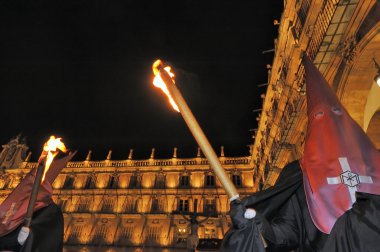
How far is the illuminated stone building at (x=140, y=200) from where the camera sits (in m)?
34.2

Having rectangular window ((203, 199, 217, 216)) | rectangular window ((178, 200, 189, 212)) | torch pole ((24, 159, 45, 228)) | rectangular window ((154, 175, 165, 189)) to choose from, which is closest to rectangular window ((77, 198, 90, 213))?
rectangular window ((154, 175, 165, 189))

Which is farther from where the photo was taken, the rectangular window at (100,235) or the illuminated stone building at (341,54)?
the rectangular window at (100,235)

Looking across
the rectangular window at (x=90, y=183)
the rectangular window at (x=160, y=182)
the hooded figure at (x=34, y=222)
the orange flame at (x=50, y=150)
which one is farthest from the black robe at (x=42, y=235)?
the rectangular window at (x=90, y=183)

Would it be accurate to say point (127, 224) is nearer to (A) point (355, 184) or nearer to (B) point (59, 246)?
(B) point (59, 246)

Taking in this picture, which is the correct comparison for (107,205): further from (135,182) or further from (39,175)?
(39,175)

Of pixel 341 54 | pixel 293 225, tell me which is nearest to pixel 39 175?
pixel 293 225

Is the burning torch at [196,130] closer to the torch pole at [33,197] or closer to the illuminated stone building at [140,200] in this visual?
the torch pole at [33,197]

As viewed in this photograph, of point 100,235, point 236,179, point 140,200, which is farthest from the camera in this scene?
point 140,200

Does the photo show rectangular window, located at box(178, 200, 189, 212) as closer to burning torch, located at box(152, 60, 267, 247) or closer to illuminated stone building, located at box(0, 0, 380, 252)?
illuminated stone building, located at box(0, 0, 380, 252)

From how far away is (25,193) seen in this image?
5016 millimetres

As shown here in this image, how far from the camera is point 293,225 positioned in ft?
8.00

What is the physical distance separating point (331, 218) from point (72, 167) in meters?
45.5

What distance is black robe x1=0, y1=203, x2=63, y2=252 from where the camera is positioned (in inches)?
147

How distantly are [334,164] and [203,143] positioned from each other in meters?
1.13
